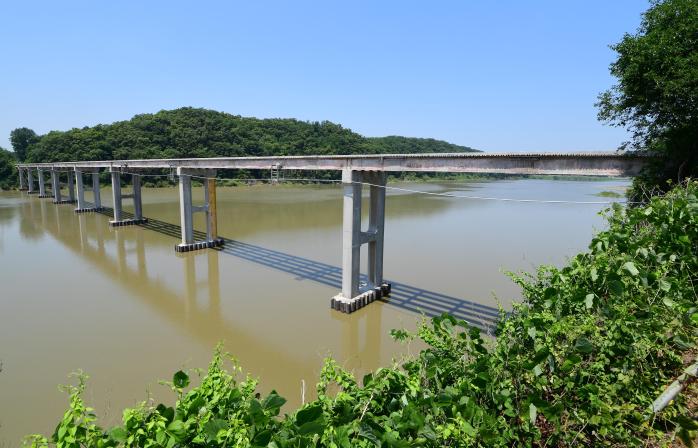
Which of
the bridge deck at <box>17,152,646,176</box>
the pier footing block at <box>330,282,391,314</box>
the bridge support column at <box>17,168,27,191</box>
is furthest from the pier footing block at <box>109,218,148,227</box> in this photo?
the bridge support column at <box>17,168,27,191</box>

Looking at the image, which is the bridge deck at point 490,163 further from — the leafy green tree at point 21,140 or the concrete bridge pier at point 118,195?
the leafy green tree at point 21,140

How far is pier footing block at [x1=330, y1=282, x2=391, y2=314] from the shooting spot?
39.0 feet

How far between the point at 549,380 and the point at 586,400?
26 centimetres

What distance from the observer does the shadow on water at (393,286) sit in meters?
11.5

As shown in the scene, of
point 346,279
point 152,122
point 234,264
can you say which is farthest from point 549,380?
point 152,122

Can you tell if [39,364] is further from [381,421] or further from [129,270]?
[381,421]

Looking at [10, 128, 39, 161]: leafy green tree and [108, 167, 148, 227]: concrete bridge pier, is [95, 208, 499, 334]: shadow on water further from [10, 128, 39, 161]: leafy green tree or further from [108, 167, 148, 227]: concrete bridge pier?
[10, 128, 39, 161]: leafy green tree

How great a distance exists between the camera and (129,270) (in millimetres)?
16594

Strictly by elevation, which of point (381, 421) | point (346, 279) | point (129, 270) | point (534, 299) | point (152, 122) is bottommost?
point (129, 270)

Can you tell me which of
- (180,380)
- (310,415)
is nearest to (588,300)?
(310,415)

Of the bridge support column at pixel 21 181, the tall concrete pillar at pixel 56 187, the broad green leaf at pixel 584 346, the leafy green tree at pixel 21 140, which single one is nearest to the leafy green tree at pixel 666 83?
the broad green leaf at pixel 584 346

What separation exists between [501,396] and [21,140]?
96621 mm

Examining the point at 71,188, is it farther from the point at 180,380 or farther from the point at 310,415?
the point at 310,415

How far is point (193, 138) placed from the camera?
6681cm
